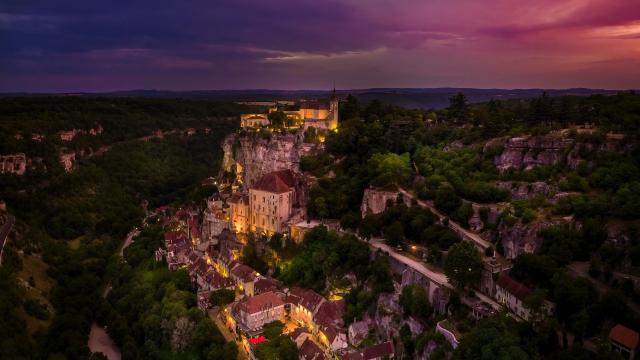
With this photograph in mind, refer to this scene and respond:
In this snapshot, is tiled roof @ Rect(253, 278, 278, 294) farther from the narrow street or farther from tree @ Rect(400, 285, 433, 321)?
tree @ Rect(400, 285, 433, 321)

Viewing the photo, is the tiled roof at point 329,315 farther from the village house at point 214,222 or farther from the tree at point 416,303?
the village house at point 214,222

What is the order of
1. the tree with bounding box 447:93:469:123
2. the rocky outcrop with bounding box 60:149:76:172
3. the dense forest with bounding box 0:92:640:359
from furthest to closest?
the rocky outcrop with bounding box 60:149:76:172, the tree with bounding box 447:93:469:123, the dense forest with bounding box 0:92:640:359

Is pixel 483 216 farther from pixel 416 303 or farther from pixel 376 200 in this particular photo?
pixel 416 303

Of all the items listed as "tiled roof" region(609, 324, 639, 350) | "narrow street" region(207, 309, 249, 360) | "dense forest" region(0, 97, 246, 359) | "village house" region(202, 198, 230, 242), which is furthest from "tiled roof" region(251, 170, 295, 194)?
"tiled roof" region(609, 324, 639, 350)

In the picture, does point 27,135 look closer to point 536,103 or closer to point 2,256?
point 2,256

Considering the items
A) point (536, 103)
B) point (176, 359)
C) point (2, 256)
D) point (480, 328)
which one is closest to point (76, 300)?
point (2, 256)

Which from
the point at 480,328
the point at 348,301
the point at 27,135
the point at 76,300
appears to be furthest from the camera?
the point at 27,135
